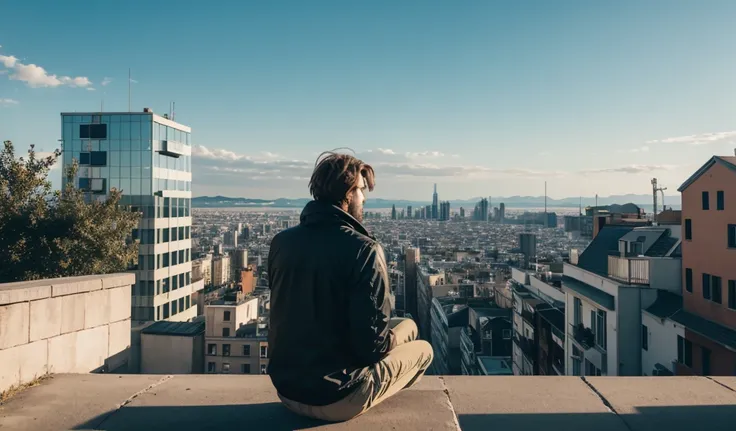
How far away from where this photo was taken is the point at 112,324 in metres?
6.64

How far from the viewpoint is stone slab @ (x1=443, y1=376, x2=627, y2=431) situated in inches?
154

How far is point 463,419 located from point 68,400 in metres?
3.37

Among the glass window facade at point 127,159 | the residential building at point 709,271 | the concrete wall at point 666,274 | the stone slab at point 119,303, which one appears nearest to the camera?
the stone slab at point 119,303

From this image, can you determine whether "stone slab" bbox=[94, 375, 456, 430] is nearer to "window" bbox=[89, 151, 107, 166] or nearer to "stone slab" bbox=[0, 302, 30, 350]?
"stone slab" bbox=[0, 302, 30, 350]

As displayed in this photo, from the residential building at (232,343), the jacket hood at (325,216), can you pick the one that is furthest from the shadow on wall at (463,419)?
the residential building at (232,343)

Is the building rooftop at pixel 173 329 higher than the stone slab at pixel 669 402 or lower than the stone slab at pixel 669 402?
lower

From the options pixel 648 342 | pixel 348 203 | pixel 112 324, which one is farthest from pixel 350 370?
pixel 648 342

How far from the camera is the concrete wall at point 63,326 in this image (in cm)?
507

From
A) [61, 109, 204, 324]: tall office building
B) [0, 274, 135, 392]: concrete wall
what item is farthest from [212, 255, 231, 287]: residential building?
[0, 274, 135, 392]: concrete wall

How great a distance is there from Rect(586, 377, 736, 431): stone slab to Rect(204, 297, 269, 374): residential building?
3899cm

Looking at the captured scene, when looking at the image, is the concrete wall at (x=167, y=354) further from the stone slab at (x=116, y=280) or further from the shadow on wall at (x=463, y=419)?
the shadow on wall at (x=463, y=419)

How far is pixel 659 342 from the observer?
18609mm

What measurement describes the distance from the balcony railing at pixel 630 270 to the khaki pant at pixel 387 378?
19263 millimetres

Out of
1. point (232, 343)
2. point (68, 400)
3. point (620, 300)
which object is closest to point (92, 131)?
point (232, 343)
